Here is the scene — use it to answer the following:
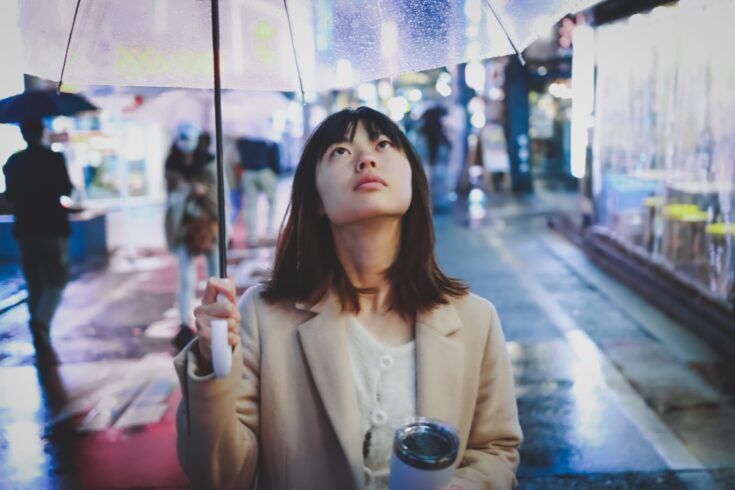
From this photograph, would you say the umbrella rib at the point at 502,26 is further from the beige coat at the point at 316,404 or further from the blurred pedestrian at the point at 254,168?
the blurred pedestrian at the point at 254,168

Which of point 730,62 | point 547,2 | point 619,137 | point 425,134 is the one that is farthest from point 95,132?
point 547,2

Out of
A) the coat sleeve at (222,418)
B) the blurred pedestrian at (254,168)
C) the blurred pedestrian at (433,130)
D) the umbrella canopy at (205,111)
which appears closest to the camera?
the coat sleeve at (222,418)

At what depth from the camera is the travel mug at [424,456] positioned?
60.1 inches

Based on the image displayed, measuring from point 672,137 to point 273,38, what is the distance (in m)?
6.88

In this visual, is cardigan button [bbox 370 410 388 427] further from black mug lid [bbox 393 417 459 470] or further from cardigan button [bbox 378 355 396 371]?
→ black mug lid [bbox 393 417 459 470]

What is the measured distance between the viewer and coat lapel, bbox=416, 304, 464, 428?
77.5 inches

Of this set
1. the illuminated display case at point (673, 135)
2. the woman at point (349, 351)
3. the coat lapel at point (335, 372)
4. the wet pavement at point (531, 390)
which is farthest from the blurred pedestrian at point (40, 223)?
the illuminated display case at point (673, 135)

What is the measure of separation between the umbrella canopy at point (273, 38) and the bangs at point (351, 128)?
→ 573 mm

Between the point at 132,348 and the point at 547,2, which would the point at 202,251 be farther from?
the point at 547,2

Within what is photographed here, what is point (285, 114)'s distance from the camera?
25531 millimetres

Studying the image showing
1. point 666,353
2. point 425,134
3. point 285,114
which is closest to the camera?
point 666,353

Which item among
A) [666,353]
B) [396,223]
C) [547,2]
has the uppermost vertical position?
[547,2]

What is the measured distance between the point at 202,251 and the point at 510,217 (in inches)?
361

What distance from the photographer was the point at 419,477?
60.2 inches
